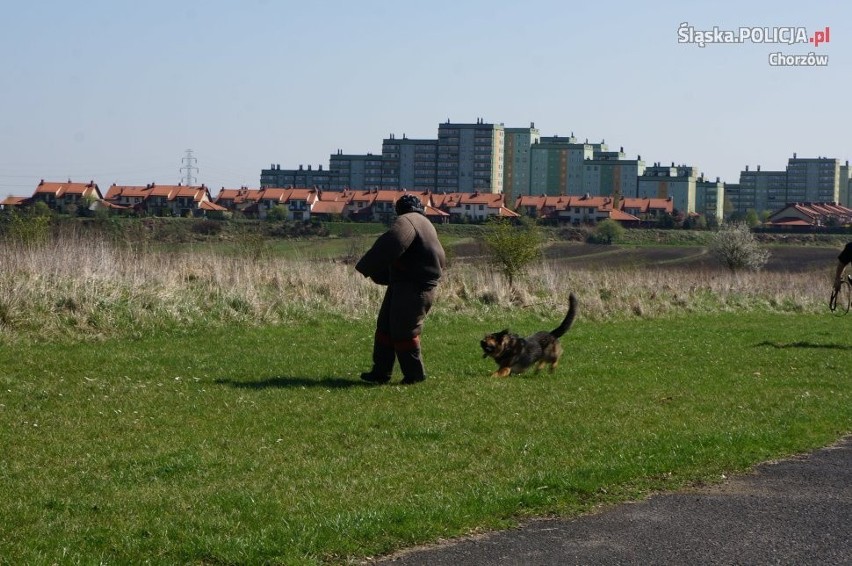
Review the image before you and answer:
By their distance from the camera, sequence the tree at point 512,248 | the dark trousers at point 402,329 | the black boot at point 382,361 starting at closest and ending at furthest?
the dark trousers at point 402,329, the black boot at point 382,361, the tree at point 512,248

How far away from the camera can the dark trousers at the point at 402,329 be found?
44.2ft

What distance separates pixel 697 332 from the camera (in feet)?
75.7

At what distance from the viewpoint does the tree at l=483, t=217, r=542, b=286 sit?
3541 cm

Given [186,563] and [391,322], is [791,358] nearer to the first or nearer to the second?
[391,322]

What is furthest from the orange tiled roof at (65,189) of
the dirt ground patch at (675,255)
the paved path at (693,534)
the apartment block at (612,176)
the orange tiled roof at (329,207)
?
the paved path at (693,534)

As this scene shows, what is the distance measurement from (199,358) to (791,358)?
9171 mm

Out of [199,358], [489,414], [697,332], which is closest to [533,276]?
[697,332]

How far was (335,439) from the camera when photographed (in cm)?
992

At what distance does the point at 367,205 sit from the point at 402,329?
11595 cm

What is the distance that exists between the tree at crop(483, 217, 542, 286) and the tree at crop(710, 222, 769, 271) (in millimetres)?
28248

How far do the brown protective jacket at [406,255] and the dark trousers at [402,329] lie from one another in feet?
0.43

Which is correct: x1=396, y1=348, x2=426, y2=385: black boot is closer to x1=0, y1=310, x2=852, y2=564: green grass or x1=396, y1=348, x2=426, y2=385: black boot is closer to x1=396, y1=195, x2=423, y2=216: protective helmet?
x1=0, y1=310, x2=852, y2=564: green grass

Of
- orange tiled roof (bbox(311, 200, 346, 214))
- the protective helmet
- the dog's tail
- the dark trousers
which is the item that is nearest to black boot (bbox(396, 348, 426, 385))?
the dark trousers

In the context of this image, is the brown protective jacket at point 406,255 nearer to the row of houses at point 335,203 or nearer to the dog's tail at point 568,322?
the dog's tail at point 568,322
